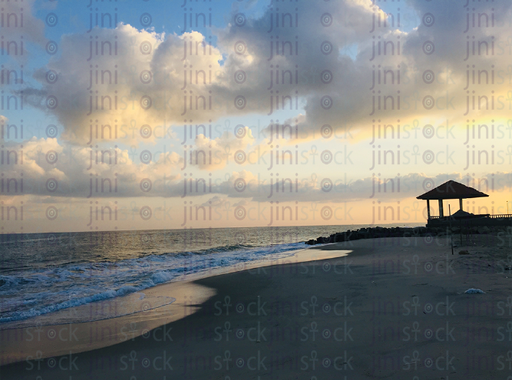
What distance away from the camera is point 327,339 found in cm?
623

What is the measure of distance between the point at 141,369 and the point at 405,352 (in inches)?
183

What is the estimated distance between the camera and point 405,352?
5227mm

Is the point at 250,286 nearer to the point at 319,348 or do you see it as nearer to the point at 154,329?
the point at 154,329

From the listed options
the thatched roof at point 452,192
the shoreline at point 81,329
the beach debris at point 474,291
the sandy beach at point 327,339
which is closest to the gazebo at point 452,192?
the thatched roof at point 452,192

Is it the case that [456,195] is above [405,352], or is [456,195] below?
above

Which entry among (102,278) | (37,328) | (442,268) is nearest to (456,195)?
(442,268)

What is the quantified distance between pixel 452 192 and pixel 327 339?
31.7 m

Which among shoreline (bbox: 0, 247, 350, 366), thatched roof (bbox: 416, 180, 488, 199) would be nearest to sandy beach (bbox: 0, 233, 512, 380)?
shoreline (bbox: 0, 247, 350, 366)

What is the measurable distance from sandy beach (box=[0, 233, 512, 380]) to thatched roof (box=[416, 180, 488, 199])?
23.5 metres

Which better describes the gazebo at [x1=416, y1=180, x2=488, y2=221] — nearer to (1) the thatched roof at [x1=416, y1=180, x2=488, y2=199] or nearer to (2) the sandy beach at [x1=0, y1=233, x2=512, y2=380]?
(1) the thatched roof at [x1=416, y1=180, x2=488, y2=199]

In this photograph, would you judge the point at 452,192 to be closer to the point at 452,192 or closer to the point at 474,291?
the point at 452,192

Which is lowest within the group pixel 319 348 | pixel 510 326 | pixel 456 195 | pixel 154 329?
pixel 154 329

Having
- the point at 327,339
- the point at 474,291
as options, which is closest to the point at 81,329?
the point at 327,339

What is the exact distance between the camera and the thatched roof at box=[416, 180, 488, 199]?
3130cm
